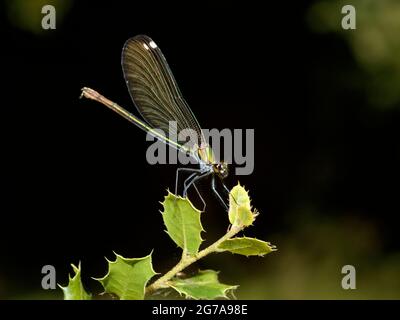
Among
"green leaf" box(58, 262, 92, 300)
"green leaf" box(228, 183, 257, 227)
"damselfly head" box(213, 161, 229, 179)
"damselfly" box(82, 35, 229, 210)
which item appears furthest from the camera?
"damselfly" box(82, 35, 229, 210)

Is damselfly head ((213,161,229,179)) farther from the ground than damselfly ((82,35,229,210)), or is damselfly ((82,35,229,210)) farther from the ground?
damselfly ((82,35,229,210))

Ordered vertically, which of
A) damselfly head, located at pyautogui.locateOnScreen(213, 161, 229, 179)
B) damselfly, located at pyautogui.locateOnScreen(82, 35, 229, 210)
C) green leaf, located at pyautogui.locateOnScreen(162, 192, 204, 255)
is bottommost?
green leaf, located at pyautogui.locateOnScreen(162, 192, 204, 255)

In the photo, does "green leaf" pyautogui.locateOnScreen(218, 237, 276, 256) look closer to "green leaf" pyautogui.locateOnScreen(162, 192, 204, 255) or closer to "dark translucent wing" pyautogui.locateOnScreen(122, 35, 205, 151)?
"green leaf" pyautogui.locateOnScreen(162, 192, 204, 255)

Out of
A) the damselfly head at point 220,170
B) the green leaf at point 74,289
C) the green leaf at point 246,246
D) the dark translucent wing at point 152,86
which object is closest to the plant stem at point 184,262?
the green leaf at point 246,246

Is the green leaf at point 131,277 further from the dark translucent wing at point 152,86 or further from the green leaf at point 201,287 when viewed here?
the dark translucent wing at point 152,86

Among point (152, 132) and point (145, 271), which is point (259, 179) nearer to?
point (152, 132)

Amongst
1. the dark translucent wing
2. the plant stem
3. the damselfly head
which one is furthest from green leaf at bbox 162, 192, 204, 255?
the dark translucent wing

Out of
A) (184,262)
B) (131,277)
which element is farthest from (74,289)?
(184,262)

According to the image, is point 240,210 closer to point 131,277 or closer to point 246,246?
point 246,246
